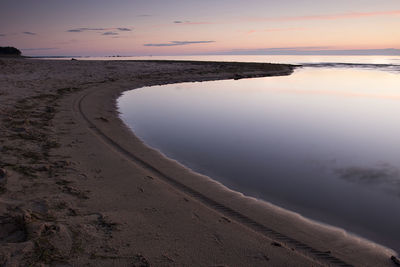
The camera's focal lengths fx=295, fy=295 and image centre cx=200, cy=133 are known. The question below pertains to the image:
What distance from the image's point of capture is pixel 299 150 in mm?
9570

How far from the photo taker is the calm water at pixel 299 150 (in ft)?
19.6

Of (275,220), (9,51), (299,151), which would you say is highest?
(9,51)

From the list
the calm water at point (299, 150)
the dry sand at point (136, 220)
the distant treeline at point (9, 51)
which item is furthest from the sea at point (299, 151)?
the distant treeline at point (9, 51)

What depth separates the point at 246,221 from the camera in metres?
5.08

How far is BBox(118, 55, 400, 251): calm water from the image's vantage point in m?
5.98

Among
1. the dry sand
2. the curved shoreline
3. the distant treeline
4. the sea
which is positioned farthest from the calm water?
the distant treeline

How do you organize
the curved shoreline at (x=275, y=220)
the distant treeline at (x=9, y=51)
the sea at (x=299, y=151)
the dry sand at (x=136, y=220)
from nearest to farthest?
1. the dry sand at (x=136, y=220)
2. the curved shoreline at (x=275, y=220)
3. the sea at (x=299, y=151)
4. the distant treeline at (x=9, y=51)

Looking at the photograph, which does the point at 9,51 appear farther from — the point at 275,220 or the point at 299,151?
the point at 275,220

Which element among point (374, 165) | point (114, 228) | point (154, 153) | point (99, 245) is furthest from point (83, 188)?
point (374, 165)

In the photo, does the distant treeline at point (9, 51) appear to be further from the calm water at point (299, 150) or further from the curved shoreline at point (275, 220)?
the curved shoreline at point (275, 220)

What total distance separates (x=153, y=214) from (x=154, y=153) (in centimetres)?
379

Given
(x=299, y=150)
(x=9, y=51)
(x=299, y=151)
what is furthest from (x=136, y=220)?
(x=9, y=51)

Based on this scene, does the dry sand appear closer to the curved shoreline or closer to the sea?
the curved shoreline

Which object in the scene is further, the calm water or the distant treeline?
the distant treeline
